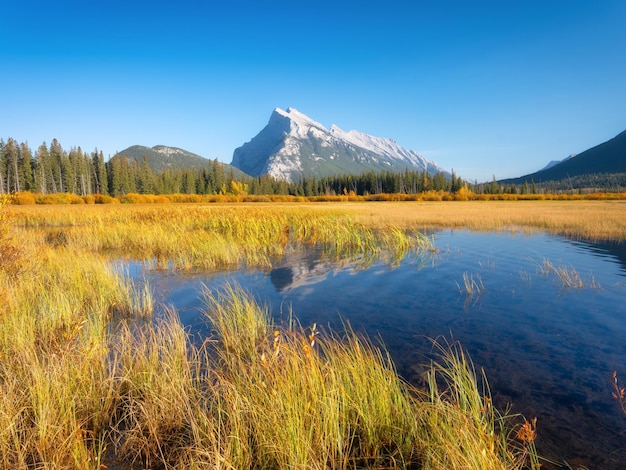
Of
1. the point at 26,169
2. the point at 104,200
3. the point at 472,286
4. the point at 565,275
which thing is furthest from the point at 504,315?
the point at 26,169

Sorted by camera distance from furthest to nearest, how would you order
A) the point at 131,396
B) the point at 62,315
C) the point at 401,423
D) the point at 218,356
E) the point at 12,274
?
the point at 12,274 < the point at 62,315 < the point at 218,356 < the point at 131,396 < the point at 401,423

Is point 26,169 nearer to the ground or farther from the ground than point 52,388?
farther from the ground

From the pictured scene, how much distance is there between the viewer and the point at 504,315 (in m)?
7.42

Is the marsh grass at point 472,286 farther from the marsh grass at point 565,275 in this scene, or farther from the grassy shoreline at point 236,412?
the grassy shoreline at point 236,412

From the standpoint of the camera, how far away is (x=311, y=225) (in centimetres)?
2178

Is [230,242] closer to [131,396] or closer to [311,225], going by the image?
[311,225]

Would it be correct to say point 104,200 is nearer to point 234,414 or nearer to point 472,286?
point 472,286

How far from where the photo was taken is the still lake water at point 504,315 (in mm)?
4082

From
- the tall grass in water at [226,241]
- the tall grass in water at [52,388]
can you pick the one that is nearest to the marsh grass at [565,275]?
the tall grass in water at [226,241]

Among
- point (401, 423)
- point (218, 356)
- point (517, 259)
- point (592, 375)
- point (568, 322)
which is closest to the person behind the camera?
point (401, 423)

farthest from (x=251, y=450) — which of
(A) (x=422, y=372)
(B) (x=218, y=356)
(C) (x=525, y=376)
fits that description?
(C) (x=525, y=376)

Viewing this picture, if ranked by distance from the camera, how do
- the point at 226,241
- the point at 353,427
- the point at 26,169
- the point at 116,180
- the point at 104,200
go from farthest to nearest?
the point at 116,180, the point at 26,169, the point at 104,200, the point at 226,241, the point at 353,427

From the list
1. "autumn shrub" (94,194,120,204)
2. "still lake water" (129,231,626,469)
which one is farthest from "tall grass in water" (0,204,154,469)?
"autumn shrub" (94,194,120,204)

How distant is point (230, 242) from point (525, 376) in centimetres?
1327
